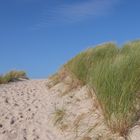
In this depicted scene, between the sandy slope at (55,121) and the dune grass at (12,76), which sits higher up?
the dune grass at (12,76)

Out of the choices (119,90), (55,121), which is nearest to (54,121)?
(55,121)

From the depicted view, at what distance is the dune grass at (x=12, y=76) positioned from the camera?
38.4 feet

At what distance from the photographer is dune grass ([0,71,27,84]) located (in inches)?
461

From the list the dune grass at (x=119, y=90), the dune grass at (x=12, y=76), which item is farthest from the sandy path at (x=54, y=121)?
the dune grass at (x=12, y=76)

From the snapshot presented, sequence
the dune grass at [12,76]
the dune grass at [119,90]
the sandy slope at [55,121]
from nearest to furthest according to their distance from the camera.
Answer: the dune grass at [119,90] < the sandy slope at [55,121] < the dune grass at [12,76]

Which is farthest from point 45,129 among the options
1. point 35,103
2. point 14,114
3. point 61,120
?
point 35,103

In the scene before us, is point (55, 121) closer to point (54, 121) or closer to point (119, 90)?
point (54, 121)

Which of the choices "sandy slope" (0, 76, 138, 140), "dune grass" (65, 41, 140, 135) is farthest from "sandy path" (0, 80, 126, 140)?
"dune grass" (65, 41, 140, 135)

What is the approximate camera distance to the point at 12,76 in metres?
13.1

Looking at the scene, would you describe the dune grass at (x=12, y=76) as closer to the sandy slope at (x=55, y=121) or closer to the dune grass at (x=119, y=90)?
the sandy slope at (x=55, y=121)

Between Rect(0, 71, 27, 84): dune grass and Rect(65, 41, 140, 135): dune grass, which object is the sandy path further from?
Rect(0, 71, 27, 84): dune grass

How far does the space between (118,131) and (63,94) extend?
3.36 m

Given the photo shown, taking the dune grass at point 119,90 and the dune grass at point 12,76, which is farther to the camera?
the dune grass at point 12,76

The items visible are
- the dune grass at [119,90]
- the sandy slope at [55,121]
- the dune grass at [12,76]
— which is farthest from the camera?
the dune grass at [12,76]
